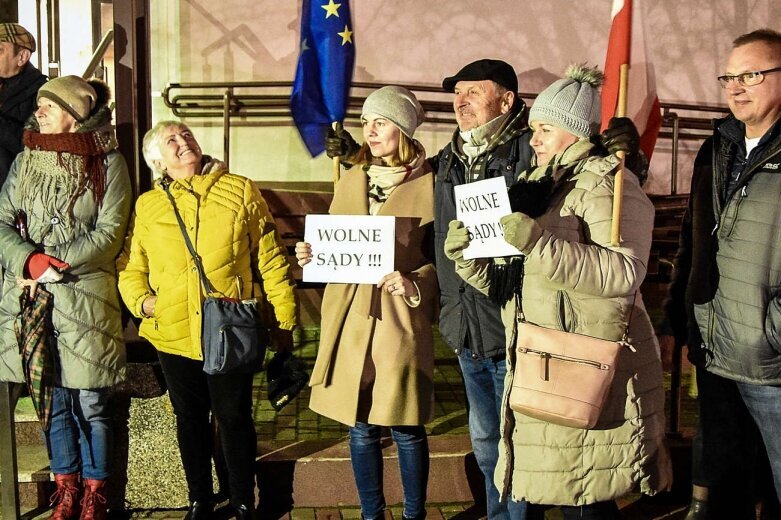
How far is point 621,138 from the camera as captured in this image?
2.53 m

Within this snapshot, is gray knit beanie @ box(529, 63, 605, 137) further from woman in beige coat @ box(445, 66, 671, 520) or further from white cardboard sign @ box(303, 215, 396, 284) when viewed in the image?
white cardboard sign @ box(303, 215, 396, 284)

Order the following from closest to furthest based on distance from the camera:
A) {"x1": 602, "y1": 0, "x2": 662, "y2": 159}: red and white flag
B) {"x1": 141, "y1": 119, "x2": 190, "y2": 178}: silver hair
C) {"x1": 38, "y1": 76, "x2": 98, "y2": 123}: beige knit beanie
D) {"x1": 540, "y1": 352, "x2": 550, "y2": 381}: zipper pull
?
1. {"x1": 540, "y1": 352, "x2": 550, "y2": 381}: zipper pull
2. {"x1": 602, "y1": 0, "x2": 662, "y2": 159}: red and white flag
3. {"x1": 141, "y1": 119, "x2": 190, "y2": 178}: silver hair
4. {"x1": 38, "y1": 76, "x2": 98, "y2": 123}: beige knit beanie

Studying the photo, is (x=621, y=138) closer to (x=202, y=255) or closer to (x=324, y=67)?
(x=324, y=67)

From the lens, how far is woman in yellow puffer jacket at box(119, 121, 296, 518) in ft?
11.4

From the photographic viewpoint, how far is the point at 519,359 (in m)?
2.70

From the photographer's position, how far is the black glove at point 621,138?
252 cm

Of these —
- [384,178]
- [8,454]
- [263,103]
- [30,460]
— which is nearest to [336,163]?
[384,178]

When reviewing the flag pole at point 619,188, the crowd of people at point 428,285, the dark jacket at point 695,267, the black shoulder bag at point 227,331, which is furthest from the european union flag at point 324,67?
the dark jacket at point 695,267

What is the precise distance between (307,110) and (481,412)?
1.68 metres

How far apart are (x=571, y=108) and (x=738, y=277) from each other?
91 cm

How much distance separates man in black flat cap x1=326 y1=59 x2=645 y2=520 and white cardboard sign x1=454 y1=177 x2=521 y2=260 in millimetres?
239

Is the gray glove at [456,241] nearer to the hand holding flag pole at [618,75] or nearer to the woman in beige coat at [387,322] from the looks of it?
the woman in beige coat at [387,322]

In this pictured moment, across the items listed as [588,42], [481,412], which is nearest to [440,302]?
[481,412]

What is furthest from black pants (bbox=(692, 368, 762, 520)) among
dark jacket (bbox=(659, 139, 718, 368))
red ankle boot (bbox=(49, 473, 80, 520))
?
red ankle boot (bbox=(49, 473, 80, 520))
